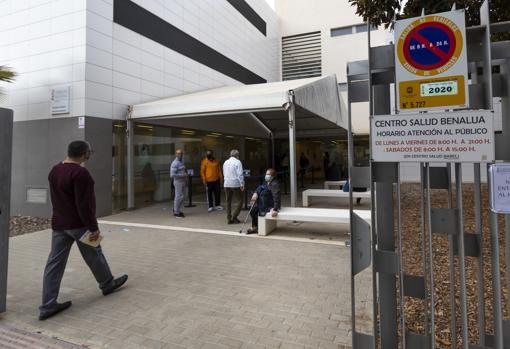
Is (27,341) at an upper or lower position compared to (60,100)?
lower

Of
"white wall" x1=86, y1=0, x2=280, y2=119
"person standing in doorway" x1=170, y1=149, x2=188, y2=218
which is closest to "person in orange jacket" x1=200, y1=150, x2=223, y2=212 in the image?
"person standing in doorway" x1=170, y1=149, x2=188, y2=218

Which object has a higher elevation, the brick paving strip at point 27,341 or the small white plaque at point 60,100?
the small white plaque at point 60,100

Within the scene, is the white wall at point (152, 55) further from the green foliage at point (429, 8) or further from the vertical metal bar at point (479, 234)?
the vertical metal bar at point (479, 234)

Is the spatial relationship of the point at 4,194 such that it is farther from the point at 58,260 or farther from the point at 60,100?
the point at 60,100

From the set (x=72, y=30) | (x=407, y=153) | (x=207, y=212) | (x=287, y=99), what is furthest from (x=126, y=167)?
(x=407, y=153)

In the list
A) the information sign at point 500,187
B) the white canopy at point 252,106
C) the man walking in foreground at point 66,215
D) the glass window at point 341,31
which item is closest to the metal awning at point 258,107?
the white canopy at point 252,106

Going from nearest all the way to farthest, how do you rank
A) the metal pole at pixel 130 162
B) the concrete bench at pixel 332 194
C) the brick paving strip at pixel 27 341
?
1. the brick paving strip at pixel 27 341
2. the concrete bench at pixel 332 194
3. the metal pole at pixel 130 162

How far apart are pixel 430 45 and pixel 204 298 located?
3171 millimetres

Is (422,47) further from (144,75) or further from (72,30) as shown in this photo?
(144,75)

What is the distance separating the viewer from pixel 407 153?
184 centimetres

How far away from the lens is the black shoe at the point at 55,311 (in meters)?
3.34

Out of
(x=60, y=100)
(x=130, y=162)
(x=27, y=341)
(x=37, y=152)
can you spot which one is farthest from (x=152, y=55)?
(x=27, y=341)

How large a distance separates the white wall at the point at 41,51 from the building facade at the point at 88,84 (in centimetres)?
3

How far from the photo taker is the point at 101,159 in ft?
29.7
